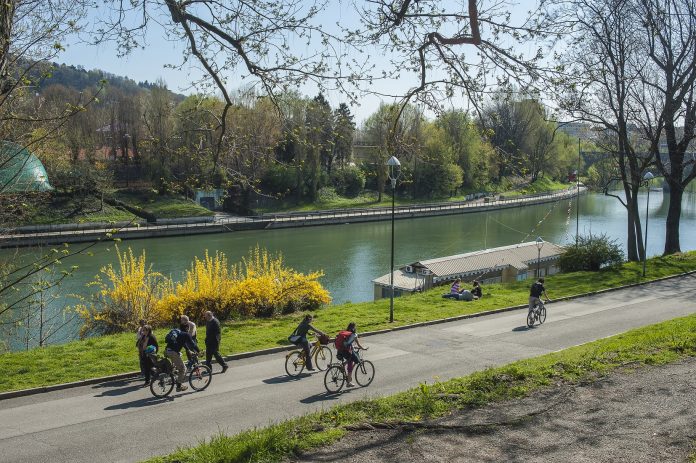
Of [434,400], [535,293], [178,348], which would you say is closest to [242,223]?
[535,293]

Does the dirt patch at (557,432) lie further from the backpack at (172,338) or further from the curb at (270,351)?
the curb at (270,351)

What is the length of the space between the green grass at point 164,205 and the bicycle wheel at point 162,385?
50.9 m

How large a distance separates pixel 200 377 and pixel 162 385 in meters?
0.93

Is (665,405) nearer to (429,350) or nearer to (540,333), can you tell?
(429,350)

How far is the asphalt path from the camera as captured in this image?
33.7ft

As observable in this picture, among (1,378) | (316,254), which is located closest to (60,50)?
(1,378)

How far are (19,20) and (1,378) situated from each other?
8304 millimetres

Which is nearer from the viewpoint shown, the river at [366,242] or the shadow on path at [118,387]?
the shadow on path at [118,387]

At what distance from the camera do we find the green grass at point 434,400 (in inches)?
290

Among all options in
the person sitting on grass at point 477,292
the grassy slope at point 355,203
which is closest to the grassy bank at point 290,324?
the person sitting on grass at point 477,292

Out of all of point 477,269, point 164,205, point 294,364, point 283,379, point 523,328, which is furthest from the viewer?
point 164,205

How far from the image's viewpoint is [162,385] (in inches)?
497

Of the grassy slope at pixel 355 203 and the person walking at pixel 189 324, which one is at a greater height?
the grassy slope at pixel 355 203

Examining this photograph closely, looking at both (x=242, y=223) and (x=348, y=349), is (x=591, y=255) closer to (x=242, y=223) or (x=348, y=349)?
(x=348, y=349)
